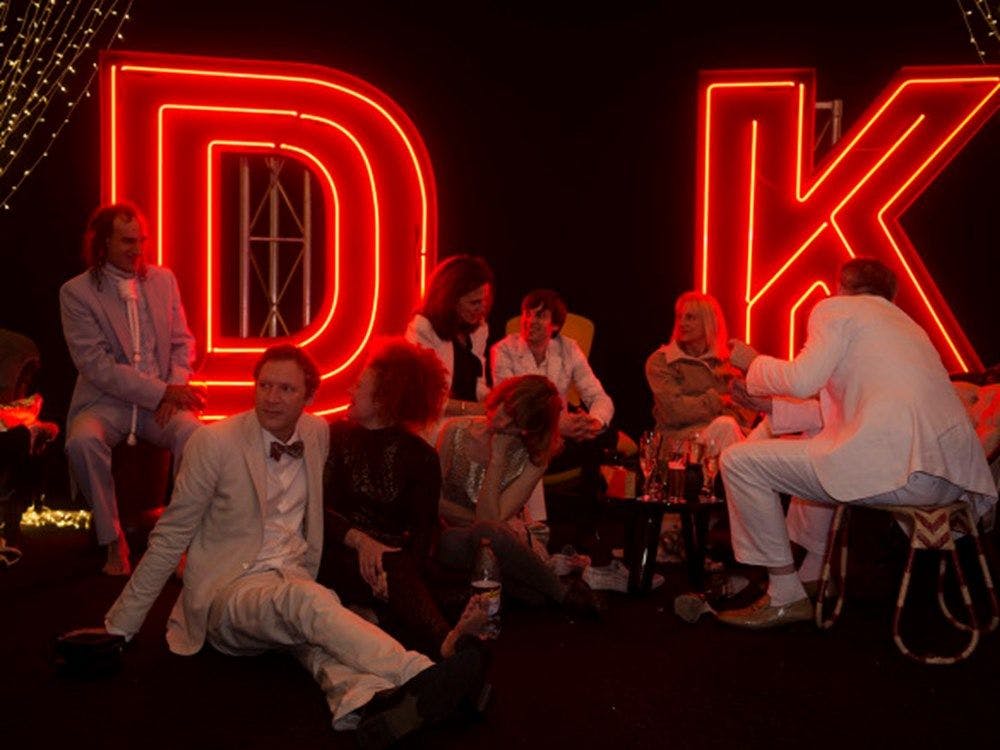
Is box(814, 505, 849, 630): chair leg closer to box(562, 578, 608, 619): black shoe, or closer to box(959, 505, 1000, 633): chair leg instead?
box(959, 505, 1000, 633): chair leg

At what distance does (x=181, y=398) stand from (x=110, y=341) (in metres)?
0.42

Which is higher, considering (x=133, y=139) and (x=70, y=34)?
(x=70, y=34)

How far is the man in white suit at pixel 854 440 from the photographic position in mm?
4254

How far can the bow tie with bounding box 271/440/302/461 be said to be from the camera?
386 cm

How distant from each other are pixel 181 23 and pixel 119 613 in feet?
14.6

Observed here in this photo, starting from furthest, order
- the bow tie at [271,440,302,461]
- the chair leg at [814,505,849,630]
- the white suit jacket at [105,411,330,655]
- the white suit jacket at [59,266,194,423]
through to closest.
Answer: the white suit jacket at [59,266,194,423] < the chair leg at [814,505,849,630] < the bow tie at [271,440,302,461] < the white suit jacket at [105,411,330,655]

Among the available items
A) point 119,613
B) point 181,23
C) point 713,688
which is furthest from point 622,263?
point 119,613

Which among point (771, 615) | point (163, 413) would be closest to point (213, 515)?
point (163, 413)

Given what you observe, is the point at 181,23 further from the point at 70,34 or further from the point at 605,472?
the point at 605,472

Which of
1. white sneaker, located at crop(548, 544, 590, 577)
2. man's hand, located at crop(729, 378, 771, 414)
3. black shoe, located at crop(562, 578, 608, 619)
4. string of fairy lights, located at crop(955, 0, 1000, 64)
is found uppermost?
string of fairy lights, located at crop(955, 0, 1000, 64)

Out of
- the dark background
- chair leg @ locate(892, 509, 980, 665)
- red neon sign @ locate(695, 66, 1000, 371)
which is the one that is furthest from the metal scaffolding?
chair leg @ locate(892, 509, 980, 665)

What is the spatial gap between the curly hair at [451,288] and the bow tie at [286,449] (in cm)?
200

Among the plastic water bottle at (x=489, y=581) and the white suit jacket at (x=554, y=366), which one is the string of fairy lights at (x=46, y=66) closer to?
the white suit jacket at (x=554, y=366)

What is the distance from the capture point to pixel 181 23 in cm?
711
